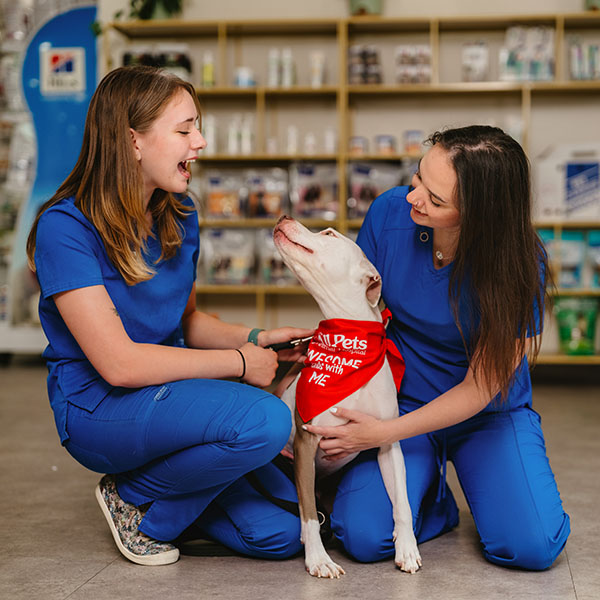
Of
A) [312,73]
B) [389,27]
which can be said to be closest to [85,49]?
[312,73]

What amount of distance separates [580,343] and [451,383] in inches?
114

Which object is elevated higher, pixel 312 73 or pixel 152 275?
pixel 312 73

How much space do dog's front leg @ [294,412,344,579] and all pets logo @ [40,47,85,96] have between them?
4.15 meters

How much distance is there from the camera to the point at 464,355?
1975 mm

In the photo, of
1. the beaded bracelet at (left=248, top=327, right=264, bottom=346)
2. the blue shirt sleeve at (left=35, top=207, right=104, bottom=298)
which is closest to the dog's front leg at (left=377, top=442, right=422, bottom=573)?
the beaded bracelet at (left=248, top=327, right=264, bottom=346)

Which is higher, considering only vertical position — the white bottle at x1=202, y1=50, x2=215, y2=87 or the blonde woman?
the white bottle at x1=202, y1=50, x2=215, y2=87

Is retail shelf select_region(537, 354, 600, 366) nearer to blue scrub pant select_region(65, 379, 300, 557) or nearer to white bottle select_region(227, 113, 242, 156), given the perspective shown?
white bottle select_region(227, 113, 242, 156)

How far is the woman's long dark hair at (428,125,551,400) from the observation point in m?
1.72

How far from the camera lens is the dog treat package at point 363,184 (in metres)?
4.76

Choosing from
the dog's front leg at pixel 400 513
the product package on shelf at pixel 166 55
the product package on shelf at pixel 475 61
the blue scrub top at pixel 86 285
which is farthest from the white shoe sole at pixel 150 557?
the product package on shelf at pixel 475 61

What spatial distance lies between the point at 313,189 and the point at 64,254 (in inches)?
126

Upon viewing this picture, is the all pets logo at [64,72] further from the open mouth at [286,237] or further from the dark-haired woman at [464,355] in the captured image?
the open mouth at [286,237]

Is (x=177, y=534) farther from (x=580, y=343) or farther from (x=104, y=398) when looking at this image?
(x=580, y=343)

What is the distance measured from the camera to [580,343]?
4.63m
